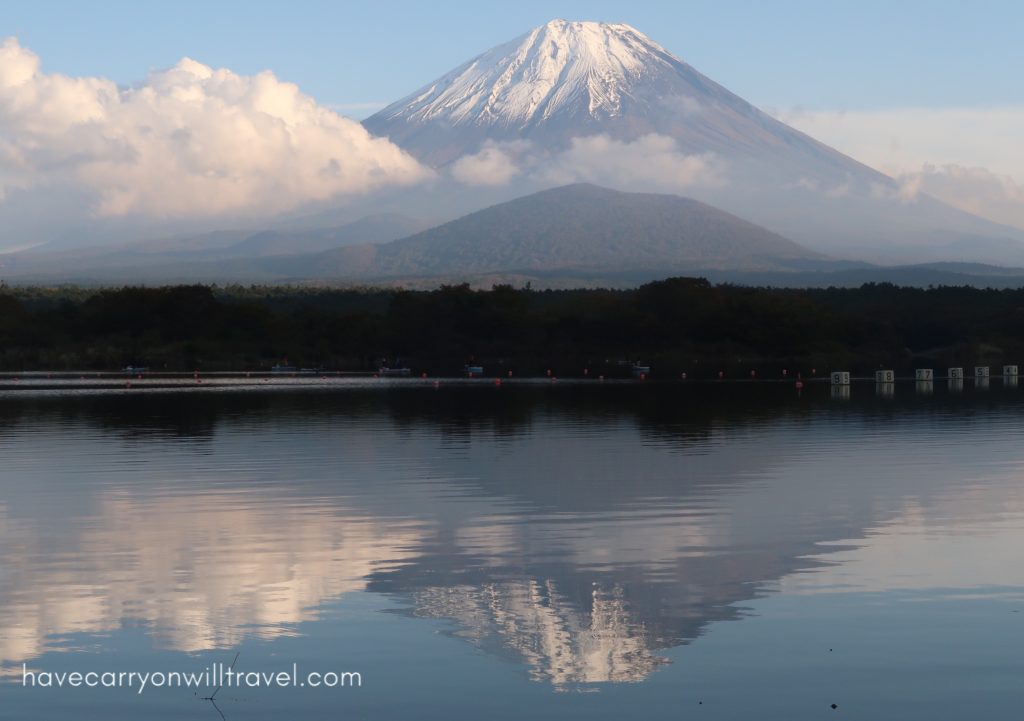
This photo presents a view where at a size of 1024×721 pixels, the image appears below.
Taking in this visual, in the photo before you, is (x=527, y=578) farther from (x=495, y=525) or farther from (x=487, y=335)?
(x=487, y=335)

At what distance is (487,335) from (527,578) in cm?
12849

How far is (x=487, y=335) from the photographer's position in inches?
5763

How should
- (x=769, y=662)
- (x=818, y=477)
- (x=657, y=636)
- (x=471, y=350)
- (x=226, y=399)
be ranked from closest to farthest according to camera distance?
(x=769, y=662)
(x=657, y=636)
(x=818, y=477)
(x=226, y=399)
(x=471, y=350)

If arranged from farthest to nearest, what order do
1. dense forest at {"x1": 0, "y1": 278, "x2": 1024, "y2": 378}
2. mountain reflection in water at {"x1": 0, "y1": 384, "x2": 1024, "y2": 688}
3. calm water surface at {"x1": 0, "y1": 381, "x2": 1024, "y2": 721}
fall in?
dense forest at {"x1": 0, "y1": 278, "x2": 1024, "y2": 378}
mountain reflection in water at {"x1": 0, "y1": 384, "x2": 1024, "y2": 688}
calm water surface at {"x1": 0, "y1": 381, "x2": 1024, "y2": 721}

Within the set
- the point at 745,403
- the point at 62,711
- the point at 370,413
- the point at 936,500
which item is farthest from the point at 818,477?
the point at 745,403

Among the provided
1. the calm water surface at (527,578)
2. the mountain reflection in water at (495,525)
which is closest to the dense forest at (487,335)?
the mountain reflection in water at (495,525)

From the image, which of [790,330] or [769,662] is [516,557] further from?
[790,330]

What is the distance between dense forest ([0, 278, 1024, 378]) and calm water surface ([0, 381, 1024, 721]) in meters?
92.0

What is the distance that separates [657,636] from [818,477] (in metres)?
15.7

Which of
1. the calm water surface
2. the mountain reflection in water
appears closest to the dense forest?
the mountain reflection in water

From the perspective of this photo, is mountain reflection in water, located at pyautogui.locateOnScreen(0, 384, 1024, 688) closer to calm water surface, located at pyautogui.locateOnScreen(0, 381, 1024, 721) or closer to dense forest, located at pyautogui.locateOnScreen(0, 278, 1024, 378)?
calm water surface, located at pyautogui.locateOnScreen(0, 381, 1024, 721)

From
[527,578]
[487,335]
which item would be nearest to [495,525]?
[527,578]

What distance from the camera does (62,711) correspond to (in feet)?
41.1

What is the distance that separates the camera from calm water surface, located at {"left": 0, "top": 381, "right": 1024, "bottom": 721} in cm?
1297
